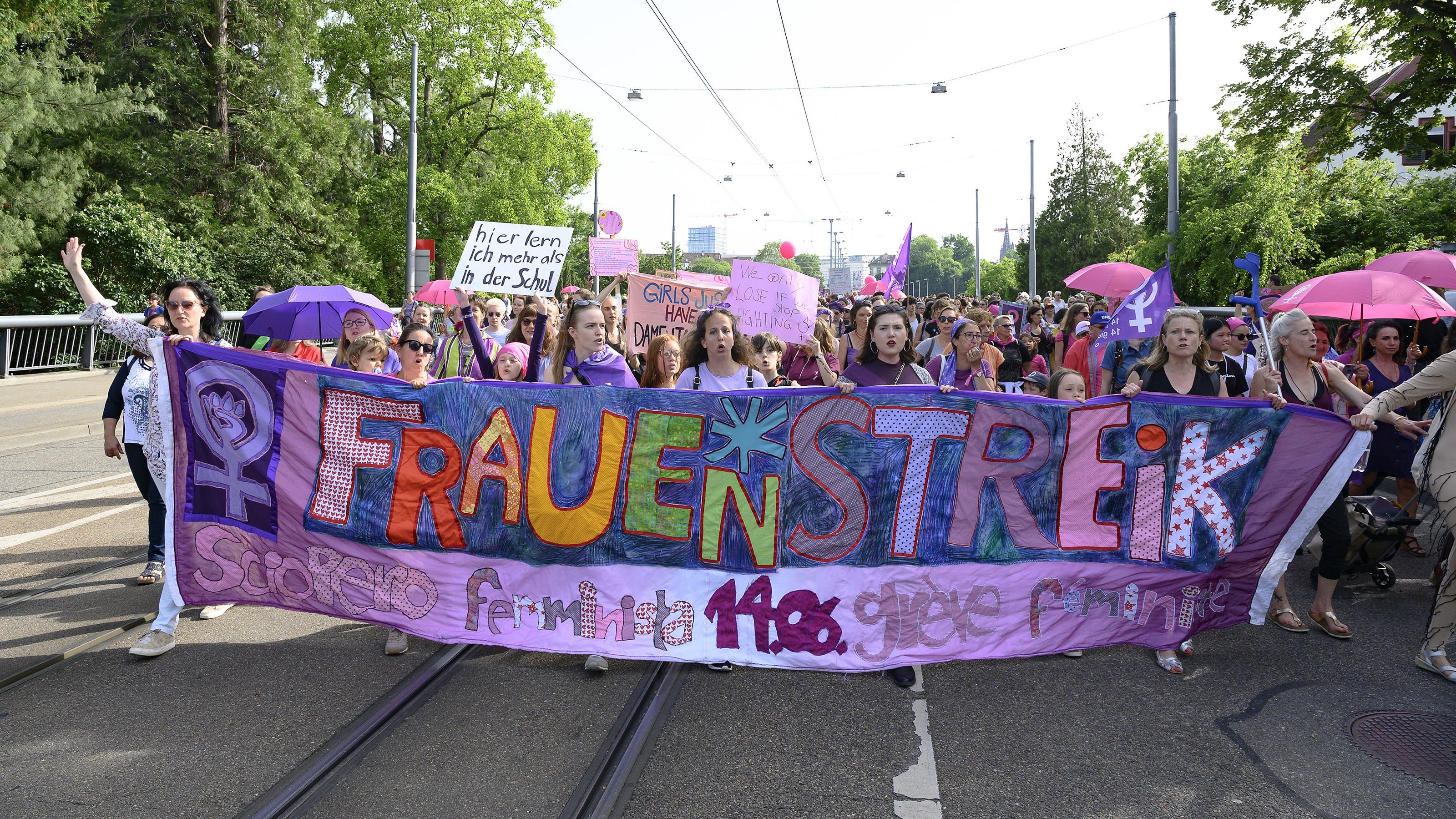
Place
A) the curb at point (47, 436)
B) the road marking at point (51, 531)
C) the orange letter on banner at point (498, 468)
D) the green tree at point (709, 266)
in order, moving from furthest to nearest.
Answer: the green tree at point (709, 266) < the curb at point (47, 436) < the road marking at point (51, 531) < the orange letter on banner at point (498, 468)

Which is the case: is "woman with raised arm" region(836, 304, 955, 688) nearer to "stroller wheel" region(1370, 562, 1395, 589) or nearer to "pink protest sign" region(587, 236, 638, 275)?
"stroller wheel" region(1370, 562, 1395, 589)

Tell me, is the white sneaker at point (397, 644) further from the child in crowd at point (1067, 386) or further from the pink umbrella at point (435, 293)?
the pink umbrella at point (435, 293)

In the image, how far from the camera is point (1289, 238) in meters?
23.4

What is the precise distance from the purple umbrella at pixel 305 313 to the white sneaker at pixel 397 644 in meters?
2.86

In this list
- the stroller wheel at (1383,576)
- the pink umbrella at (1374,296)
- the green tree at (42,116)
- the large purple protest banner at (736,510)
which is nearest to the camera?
the large purple protest banner at (736,510)

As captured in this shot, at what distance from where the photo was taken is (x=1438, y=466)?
4.73 meters

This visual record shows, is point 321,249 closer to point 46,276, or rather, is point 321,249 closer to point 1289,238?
point 46,276

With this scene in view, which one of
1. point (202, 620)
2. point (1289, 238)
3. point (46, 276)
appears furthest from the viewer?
point (1289, 238)

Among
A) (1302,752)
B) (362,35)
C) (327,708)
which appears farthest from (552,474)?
(362,35)

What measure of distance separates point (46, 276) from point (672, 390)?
2158 cm

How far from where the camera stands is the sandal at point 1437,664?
4742mm

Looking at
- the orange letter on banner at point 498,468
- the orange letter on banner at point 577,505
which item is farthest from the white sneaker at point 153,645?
the orange letter on banner at point 577,505

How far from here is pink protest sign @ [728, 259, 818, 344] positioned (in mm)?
6863

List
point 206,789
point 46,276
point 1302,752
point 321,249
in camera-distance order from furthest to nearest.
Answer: point 321,249 → point 46,276 → point 1302,752 → point 206,789
